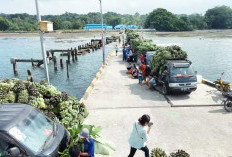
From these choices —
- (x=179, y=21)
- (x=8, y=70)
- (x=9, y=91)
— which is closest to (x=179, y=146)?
(x=9, y=91)

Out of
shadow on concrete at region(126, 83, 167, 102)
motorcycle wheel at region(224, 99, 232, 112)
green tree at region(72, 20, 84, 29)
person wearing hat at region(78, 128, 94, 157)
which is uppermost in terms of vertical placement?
green tree at region(72, 20, 84, 29)

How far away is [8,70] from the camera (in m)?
39.5

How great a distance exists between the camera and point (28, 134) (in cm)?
564

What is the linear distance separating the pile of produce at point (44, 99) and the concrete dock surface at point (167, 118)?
0.88 meters

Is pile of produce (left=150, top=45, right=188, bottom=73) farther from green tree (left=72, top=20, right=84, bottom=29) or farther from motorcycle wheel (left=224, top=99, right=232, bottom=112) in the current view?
green tree (left=72, top=20, right=84, bottom=29)

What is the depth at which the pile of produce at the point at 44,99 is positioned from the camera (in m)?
10.4

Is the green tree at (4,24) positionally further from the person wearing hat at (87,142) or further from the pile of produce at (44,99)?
the person wearing hat at (87,142)

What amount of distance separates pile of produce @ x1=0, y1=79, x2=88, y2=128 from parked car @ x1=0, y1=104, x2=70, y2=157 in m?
3.60

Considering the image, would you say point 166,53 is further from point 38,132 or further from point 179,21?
point 179,21

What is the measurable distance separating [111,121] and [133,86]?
21.4 ft

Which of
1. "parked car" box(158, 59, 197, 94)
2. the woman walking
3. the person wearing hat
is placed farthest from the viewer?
"parked car" box(158, 59, 197, 94)

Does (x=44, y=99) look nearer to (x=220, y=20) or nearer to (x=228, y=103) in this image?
(x=228, y=103)

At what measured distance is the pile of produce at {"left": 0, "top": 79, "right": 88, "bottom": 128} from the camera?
10.4 metres

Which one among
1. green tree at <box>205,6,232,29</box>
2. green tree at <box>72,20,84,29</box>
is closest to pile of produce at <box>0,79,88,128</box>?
green tree at <box>205,6,232,29</box>
